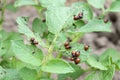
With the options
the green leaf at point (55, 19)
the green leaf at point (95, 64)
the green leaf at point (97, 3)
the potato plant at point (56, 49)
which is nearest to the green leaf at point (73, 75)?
the potato plant at point (56, 49)

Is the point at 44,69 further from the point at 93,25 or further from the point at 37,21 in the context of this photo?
the point at 37,21

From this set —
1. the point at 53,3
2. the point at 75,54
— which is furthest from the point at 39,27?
the point at 75,54

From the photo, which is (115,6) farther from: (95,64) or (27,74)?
(27,74)

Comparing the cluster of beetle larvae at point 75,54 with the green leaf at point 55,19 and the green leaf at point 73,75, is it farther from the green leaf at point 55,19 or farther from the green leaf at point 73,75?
the green leaf at point 73,75

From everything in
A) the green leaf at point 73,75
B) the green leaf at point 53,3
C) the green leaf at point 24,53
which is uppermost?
the green leaf at point 53,3

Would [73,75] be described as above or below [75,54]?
below

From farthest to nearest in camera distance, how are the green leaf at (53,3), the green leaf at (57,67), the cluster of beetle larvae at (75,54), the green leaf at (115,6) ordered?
1. the green leaf at (115,6)
2. the green leaf at (53,3)
3. the cluster of beetle larvae at (75,54)
4. the green leaf at (57,67)

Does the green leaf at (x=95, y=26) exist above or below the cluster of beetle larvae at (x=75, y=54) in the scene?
above
